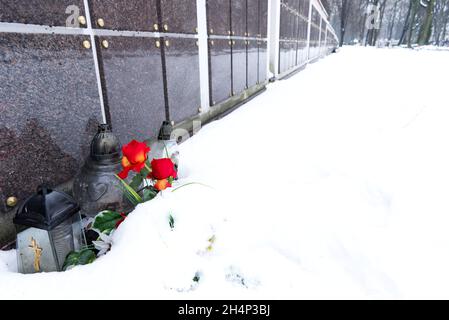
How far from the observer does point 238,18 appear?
12.9 ft

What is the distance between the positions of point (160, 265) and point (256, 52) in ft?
15.1

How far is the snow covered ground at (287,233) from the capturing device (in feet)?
3.30

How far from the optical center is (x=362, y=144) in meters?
2.37

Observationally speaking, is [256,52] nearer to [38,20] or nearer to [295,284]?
[38,20]

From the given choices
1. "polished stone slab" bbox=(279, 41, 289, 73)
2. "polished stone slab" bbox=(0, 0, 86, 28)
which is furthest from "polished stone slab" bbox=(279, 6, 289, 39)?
"polished stone slab" bbox=(0, 0, 86, 28)

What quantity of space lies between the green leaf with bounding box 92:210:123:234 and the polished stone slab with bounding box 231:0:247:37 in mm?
3210

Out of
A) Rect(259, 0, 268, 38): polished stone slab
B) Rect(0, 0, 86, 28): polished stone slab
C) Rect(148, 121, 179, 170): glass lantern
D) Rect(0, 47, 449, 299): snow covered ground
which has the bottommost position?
Rect(0, 47, 449, 299): snow covered ground

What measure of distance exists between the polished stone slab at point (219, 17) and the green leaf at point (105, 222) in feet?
8.17

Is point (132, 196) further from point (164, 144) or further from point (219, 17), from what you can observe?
point (219, 17)

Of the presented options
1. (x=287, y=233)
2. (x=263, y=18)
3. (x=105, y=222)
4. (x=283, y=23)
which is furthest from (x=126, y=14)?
(x=283, y=23)

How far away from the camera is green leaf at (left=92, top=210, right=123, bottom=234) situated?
1.20m

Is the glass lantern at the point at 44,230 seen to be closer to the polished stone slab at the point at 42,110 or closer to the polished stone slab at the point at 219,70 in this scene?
the polished stone slab at the point at 42,110

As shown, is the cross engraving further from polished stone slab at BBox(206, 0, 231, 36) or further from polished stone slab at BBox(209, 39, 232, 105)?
polished stone slab at BBox(206, 0, 231, 36)

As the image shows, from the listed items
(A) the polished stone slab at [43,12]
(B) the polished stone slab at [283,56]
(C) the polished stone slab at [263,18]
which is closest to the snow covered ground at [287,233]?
(A) the polished stone slab at [43,12]
